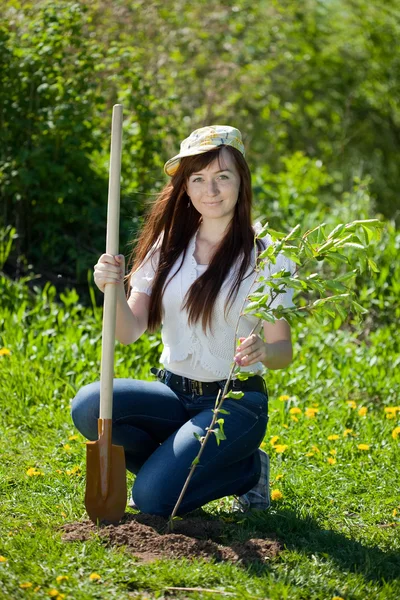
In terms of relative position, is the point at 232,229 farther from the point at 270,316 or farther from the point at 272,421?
the point at 272,421

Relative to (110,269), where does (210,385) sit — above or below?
below

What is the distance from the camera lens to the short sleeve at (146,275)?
3199 millimetres

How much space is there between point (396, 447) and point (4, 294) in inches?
91.1

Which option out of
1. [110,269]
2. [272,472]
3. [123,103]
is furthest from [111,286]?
[123,103]

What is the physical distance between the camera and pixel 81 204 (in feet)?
18.5

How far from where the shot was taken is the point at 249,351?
106 inches

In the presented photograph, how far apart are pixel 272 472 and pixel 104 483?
85cm

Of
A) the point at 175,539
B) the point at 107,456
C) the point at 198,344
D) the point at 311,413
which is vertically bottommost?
the point at 311,413

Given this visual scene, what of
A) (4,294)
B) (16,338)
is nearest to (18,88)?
(4,294)

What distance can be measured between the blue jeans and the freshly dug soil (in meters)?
0.07

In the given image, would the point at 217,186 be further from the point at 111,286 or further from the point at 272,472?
the point at 272,472

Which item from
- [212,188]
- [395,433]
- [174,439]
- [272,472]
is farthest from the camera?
[395,433]

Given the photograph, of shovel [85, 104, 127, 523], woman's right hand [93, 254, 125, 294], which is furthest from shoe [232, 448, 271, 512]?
woman's right hand [93, 254, 125, 294]

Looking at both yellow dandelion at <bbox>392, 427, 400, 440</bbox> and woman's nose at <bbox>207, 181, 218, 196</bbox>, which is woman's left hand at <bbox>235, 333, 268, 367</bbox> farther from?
yellow dandelion at <bbox>392, 427, 400, 440</bbox>
